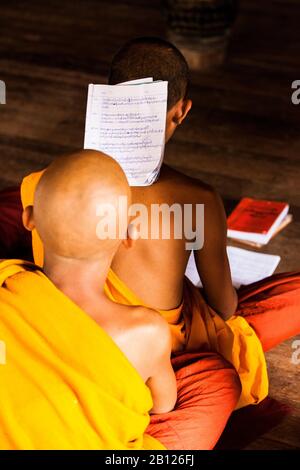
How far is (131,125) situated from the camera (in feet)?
6.48

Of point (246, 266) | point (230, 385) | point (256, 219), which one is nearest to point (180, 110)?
point (230, 385)

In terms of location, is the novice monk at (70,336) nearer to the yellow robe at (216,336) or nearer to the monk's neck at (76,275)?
the monk's neck at (76,275)

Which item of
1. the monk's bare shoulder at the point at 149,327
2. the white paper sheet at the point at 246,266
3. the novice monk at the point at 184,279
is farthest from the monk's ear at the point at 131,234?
the white paper sheet at the point at 246,266

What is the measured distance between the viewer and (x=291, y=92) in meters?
4.19

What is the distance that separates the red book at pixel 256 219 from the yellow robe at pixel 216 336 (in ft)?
2.30

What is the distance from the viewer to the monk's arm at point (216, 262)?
2.04m

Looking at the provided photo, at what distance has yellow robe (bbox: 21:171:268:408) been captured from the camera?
2.17 m

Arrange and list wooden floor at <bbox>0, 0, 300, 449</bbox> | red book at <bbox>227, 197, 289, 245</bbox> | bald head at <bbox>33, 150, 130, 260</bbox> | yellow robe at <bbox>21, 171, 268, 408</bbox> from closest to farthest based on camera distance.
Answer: bald head at <bbox>33, 150, 130, 260</bbox>, yellow robe at <bbox>21, 171, 268, 408</bbox>, red book at <bbox>227, 197, 289, 245</bbox>, wooden floor at <bbox>0, 0, 300, 449</bbox>

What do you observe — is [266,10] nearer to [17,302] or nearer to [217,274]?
[217,274]

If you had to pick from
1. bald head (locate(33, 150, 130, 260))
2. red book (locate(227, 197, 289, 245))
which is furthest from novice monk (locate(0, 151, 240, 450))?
red book (locate(227, 197, 289, 245))

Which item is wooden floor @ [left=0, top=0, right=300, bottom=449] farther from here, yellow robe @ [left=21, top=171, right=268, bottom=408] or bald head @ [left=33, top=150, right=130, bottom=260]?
bald head @ [left=33, top=150, right=130, bottom=260]

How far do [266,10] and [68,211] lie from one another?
4.08 m

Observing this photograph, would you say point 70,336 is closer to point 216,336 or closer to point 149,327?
point 149,327

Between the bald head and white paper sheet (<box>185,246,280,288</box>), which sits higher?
the bald head
